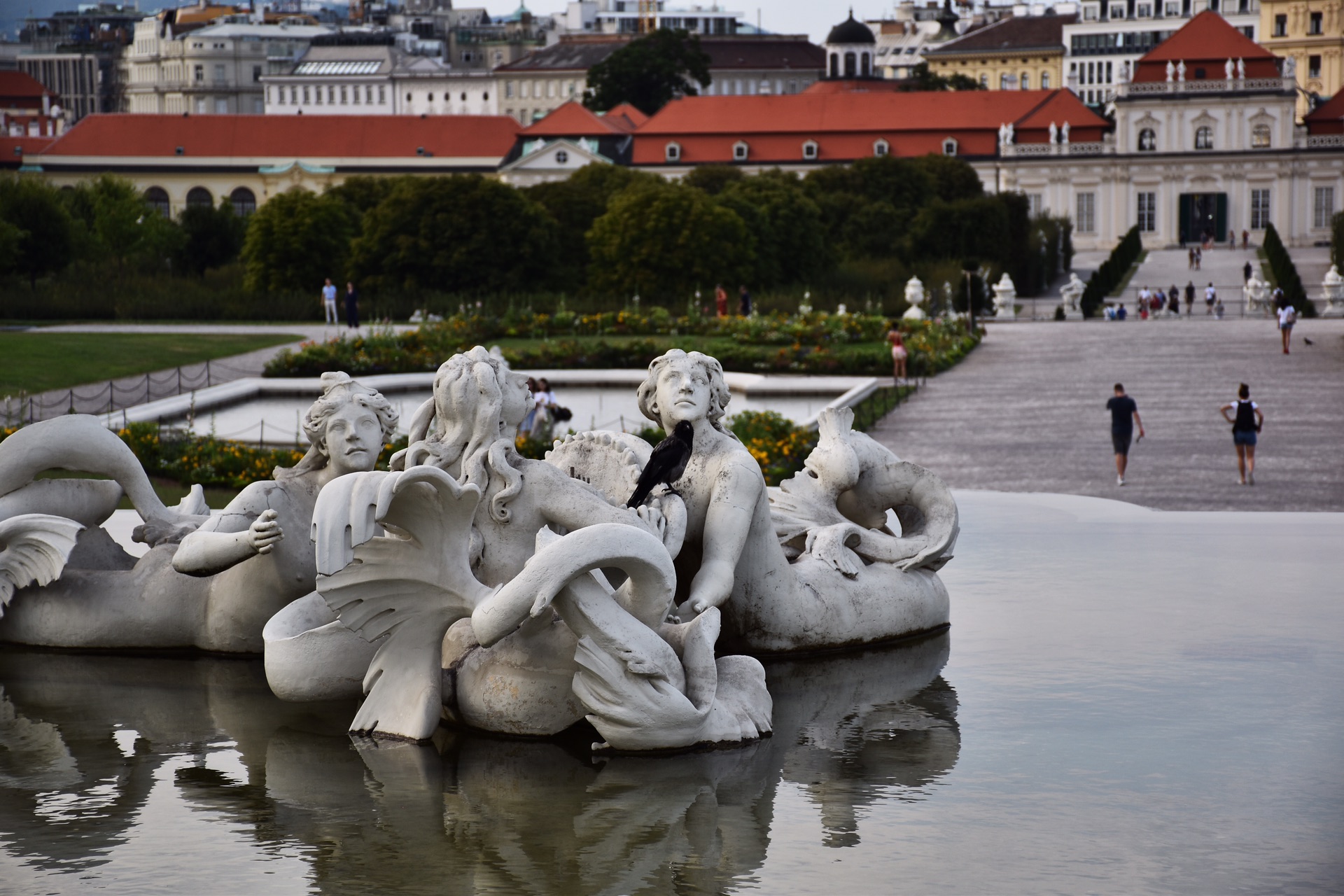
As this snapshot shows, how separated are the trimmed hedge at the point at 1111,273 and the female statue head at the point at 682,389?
42.4 meters

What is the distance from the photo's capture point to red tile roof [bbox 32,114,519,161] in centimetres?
9294

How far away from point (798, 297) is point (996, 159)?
4266 centimetres

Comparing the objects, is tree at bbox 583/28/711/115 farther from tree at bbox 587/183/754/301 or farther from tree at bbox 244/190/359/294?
tree at bbox 244/190/359/294

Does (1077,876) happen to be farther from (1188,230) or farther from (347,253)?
(1188,230)

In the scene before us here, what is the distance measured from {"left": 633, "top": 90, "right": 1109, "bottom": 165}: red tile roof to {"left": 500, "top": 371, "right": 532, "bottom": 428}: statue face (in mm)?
80259

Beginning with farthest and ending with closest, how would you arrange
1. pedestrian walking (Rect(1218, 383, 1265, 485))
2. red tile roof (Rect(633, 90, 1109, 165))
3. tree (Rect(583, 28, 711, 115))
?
1. tree (Rect(583, 28, 711, 115))
2. red tile roof (Rect(633, 90, 1109, 165))
3. pedestrian walking (Rect(1218, 383, 1265, 485))

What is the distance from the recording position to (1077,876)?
16.3 ft

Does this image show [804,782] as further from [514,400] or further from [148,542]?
[148,542]

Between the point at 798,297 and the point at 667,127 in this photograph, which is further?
the point at 667,127

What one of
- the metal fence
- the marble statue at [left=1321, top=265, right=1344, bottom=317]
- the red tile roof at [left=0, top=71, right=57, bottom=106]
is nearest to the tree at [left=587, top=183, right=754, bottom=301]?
the marble statue at [left=1321, top=265, right=1344, bottom=317]

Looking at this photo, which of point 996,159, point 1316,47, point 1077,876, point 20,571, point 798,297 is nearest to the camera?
Result: point 1077,876

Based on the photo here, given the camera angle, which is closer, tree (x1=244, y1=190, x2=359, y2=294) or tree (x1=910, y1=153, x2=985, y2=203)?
tree (x1=244, y1=190, x2=359, y2=294)

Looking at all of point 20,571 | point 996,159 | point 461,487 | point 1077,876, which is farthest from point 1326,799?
point 996,159

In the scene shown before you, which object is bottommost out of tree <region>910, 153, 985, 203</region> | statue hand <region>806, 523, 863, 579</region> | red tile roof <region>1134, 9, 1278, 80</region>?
statue hand <region>806, 523, 863, 579</region>
